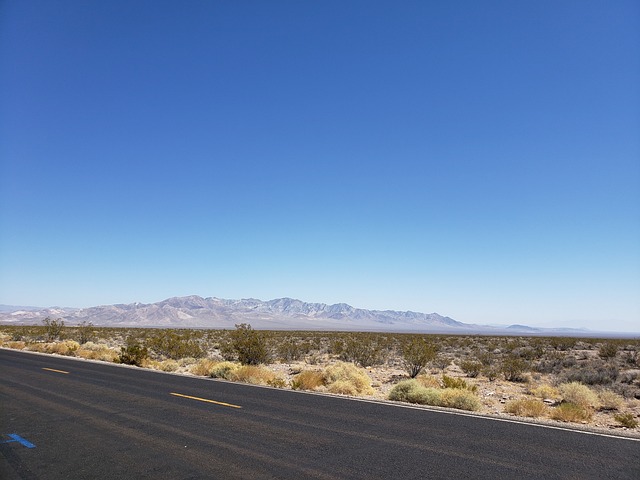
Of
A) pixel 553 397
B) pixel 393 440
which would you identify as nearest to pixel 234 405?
pixel 393 440

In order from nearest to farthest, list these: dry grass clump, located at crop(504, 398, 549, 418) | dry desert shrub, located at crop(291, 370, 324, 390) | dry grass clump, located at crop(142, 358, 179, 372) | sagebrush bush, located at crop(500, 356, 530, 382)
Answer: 1. dry grass clump, located at crop(504, 398, 549, 418)
2. dry desert shrub, located at crop(291, 370, 324, 390)
3. dry grass clump, located at crop(142, 358, 179, 372)
4. sagebrush bush, located at crop(500, 356, 530, 382)

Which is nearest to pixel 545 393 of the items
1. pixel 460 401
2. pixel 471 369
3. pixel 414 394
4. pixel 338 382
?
pixel 460 401

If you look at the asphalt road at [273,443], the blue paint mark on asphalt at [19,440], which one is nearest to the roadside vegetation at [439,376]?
the asphalt road at [273,443]

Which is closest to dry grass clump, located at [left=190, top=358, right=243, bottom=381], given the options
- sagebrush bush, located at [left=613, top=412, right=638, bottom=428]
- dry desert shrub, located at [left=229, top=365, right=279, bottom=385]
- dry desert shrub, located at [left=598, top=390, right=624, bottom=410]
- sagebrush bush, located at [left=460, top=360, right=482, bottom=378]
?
dry desert shrub, located at [left=229, top=365, right=279, bottom=385]

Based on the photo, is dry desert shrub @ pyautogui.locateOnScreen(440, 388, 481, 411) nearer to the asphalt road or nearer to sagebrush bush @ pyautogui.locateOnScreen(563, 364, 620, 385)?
the asphalt road

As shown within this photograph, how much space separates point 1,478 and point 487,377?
75.1ft

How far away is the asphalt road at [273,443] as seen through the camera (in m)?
6.23

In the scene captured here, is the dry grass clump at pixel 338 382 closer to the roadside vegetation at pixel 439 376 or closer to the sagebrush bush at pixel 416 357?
the roadside vegetation at pixel 439 376

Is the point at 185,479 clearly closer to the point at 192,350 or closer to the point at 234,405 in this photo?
the point at 234,405

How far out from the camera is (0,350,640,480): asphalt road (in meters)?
6.23

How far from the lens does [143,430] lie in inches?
334

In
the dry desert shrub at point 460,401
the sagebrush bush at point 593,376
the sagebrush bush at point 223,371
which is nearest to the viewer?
the dry desert shrub at point 460,401

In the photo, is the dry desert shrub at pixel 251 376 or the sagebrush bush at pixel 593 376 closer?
the dry desert shrub at pixel 251 376

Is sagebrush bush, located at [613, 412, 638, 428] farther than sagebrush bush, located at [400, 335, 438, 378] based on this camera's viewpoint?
No
